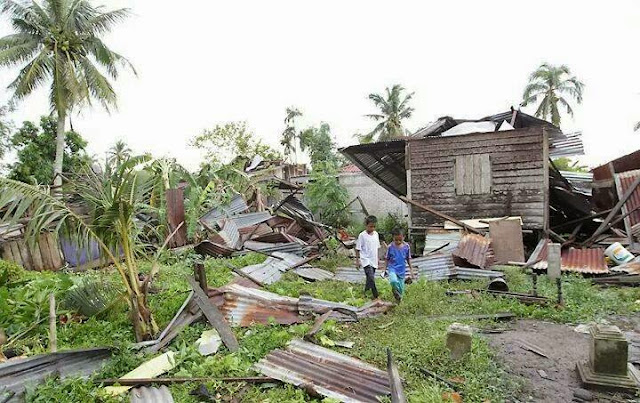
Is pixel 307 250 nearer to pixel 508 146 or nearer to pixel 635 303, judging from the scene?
pixel 508 146

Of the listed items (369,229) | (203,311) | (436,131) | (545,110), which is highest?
(545,110)

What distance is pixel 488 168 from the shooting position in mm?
11133

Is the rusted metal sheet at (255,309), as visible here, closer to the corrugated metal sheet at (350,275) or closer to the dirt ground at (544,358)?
the corrugated metal sheet at (350,275)

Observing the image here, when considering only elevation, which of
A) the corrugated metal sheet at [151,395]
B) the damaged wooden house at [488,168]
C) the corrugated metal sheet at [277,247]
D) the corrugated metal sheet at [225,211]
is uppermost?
the damaged wooden house at [488,168]

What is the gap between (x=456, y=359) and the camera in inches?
164

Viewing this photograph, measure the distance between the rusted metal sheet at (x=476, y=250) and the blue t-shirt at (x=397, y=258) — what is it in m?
3.33

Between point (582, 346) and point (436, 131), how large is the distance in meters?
9.20

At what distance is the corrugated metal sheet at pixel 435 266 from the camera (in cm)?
827

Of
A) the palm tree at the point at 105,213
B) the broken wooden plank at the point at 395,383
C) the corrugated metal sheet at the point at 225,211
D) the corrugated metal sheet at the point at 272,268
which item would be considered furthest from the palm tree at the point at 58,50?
the broken wooden plank at the point at 395,383

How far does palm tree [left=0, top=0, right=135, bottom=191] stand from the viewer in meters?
18.9

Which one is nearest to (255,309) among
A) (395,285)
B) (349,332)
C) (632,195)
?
(349,332)

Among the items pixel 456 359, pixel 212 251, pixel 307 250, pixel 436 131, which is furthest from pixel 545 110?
pixel 456 359

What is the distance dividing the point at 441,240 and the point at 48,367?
9012 mm

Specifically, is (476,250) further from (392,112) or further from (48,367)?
(392,112)
